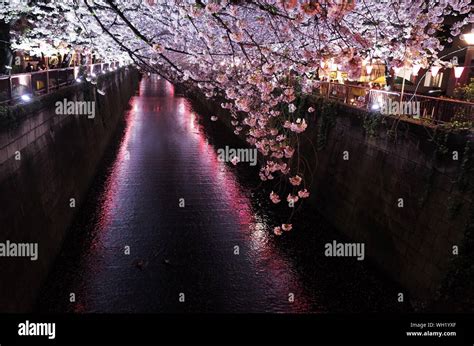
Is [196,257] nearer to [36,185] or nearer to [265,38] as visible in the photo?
[36,185]

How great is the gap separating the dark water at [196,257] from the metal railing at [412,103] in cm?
497

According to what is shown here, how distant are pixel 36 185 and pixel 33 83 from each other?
10.6 ft

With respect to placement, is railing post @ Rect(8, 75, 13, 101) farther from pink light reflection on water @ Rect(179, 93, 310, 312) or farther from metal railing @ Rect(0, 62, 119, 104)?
pink light reflection on water @ Rect(179, 93, 310, 312)

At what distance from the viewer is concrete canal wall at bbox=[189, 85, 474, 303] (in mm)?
9945

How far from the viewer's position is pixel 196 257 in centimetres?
1323

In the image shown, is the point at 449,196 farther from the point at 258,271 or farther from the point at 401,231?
the point at 258,271

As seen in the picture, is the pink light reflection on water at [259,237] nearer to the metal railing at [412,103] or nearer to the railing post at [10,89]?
the metal railing at [412,103]

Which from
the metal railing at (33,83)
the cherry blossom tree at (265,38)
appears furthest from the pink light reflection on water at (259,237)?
the metal railing at (33,83)

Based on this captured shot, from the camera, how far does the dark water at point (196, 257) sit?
36.2 feet

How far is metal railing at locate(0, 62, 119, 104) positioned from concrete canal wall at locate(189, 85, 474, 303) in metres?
11.1

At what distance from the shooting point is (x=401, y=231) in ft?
39.2

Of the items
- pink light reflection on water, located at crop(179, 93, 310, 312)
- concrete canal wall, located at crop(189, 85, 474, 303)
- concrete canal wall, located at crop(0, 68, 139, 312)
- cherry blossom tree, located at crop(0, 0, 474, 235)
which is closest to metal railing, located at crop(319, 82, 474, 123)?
concrete canal wall, located at crop(189, 85, 474, 303)

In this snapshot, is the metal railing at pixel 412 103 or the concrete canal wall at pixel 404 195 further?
the metal railing at pixel 412 103

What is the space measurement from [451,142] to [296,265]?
5.94 m
